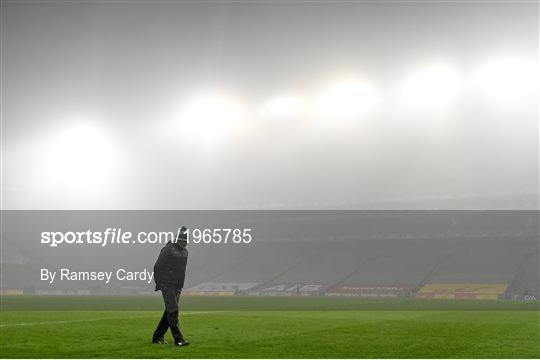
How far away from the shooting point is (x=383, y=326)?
17297 mm

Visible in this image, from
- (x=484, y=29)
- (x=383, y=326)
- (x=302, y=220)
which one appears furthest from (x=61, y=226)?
(x=383, y=326)

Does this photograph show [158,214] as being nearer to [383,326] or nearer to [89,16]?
[89,16]

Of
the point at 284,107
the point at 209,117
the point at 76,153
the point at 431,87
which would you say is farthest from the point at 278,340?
the point at 76,153

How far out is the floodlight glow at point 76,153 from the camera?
69000 millimetres

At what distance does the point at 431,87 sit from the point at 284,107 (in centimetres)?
1602

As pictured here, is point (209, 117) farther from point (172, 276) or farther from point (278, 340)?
point (172, 276)

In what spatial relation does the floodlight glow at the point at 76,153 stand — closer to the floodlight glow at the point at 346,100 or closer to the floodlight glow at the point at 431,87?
the floodlight glow at the point at 346,100

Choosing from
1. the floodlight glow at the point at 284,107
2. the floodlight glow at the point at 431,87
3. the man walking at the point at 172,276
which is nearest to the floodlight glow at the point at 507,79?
the floodlight glow at the point at 431,87

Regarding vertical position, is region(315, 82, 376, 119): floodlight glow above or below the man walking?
above

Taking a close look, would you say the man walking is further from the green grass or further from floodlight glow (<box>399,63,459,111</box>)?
floodlight glow (<box>399,63,459,111</box>)

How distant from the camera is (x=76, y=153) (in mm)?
68750

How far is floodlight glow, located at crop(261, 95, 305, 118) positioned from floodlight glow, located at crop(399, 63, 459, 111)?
11756 millimetres

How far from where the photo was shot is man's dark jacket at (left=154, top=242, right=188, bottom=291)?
454 inches

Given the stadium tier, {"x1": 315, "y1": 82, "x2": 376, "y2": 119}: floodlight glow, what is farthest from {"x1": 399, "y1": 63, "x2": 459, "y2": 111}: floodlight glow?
the stadium tier
